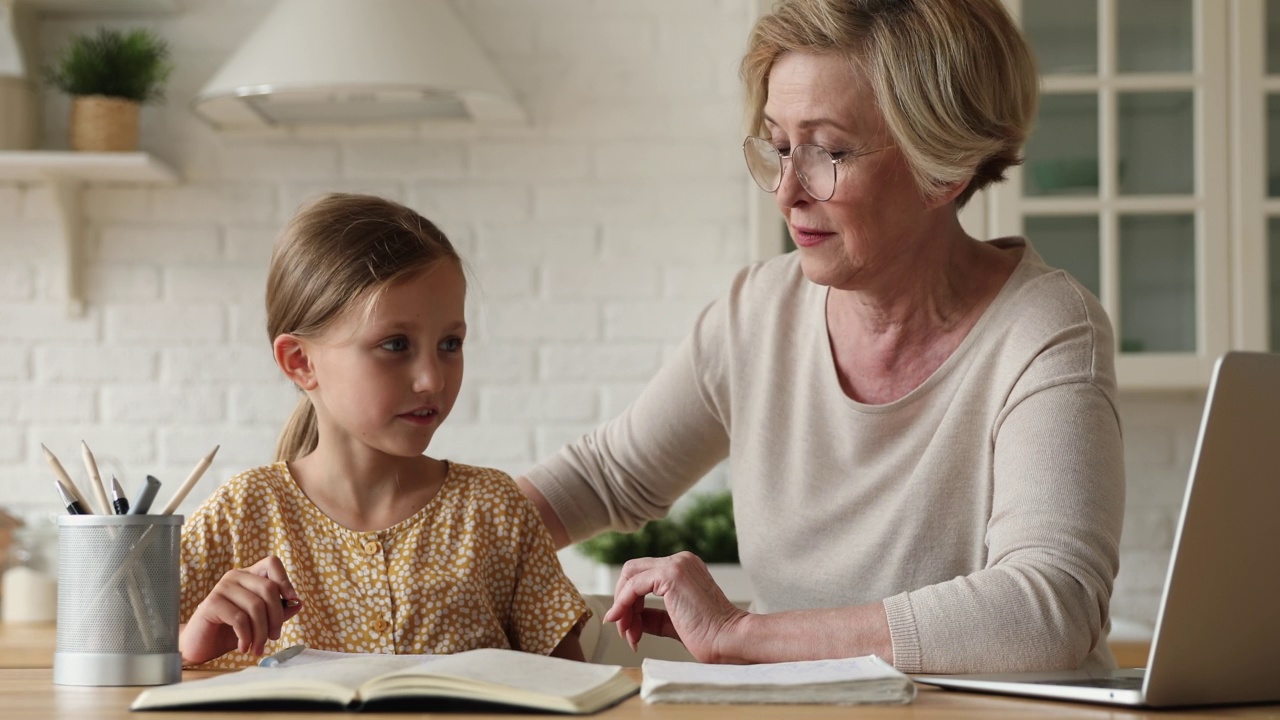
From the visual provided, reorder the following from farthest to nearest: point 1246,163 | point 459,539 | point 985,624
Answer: point 1246,163 → point 459,539 → point 985,624

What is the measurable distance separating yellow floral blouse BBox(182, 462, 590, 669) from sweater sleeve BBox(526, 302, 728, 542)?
0.99 ft

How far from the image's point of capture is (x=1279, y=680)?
1033mm

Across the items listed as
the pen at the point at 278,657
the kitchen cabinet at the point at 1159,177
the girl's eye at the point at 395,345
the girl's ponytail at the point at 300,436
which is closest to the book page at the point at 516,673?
the pen at the point at 278,657

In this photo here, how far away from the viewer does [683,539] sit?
9.57 feet

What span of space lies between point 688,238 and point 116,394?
1.36m

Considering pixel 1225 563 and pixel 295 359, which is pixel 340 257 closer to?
pixel 295 359

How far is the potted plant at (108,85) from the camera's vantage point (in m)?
2.95

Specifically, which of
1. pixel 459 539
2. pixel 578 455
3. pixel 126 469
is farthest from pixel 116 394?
pixel 459 539

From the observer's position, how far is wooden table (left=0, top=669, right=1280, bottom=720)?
0.93m

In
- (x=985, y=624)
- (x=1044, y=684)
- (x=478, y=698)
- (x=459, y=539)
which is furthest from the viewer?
(x=459, y=539)

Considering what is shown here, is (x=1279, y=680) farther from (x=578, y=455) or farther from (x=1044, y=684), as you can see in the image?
(x=578, y=455)

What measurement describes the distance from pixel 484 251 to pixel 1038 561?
2.06m

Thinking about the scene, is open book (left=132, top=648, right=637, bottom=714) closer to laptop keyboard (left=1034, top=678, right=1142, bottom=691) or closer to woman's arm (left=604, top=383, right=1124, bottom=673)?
woman's arm (left=604, top=383, right=1124, bottom=673)

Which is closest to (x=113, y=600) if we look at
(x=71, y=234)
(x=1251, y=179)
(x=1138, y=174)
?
(x=71, y=234)
